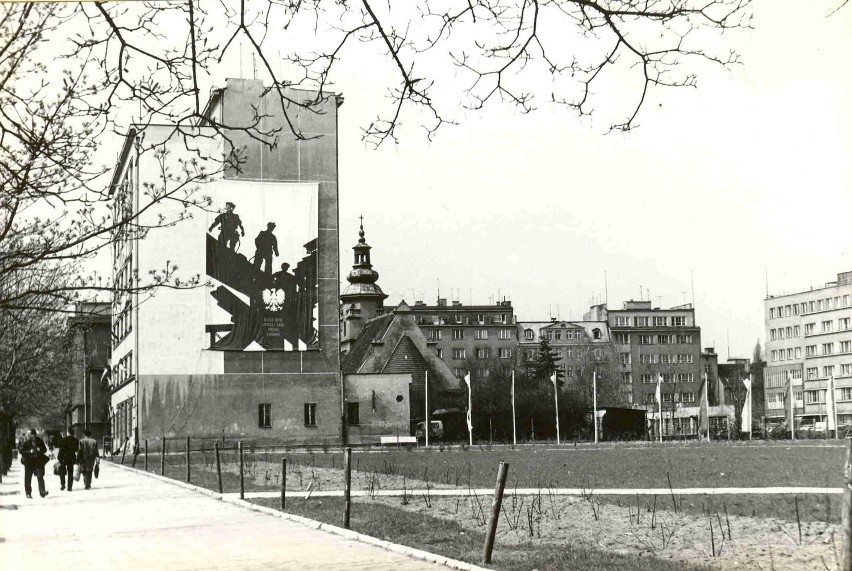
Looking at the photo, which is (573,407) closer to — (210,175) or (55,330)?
(55,330)

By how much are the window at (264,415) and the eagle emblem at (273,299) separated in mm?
5749

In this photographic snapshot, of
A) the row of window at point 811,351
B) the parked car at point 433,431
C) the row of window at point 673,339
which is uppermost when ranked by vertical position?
the row of window at point 673,339

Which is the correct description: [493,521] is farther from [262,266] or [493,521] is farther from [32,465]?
[262,266]

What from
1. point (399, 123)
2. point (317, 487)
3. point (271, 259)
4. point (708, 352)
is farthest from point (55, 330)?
point (708, 352)

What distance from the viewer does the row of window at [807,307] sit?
6157 cm

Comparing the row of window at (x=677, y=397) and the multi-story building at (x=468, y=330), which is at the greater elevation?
the multi-story building at (x=468, y=330)

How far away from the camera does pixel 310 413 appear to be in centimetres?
6894

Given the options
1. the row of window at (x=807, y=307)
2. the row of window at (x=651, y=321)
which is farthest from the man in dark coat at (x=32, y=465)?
the row of window at (x=651, y=321)

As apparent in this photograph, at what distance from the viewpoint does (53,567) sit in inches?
466

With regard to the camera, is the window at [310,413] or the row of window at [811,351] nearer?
the window at [310,413]

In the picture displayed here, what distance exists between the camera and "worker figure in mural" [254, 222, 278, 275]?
6569 centimetres

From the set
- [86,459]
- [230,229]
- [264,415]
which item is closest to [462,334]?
[264,415]

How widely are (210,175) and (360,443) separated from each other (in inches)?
2467

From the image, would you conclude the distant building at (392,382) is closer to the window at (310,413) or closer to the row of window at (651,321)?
the window at (310,413)
